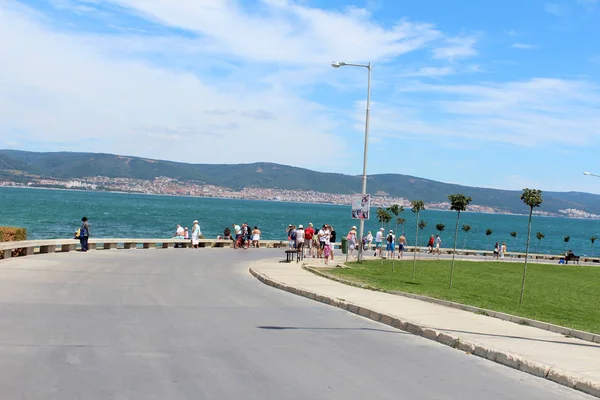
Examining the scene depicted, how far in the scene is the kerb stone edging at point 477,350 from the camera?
812cm

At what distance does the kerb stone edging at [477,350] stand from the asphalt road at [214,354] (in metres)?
0.17

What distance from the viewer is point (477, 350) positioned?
32.9 feet

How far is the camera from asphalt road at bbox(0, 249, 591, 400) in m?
7.30

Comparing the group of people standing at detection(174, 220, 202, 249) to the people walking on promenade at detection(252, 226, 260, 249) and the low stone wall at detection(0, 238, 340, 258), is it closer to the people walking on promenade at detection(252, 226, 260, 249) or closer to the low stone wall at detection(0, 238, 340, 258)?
the low stone wall at detection(0, 238, 340, 258)

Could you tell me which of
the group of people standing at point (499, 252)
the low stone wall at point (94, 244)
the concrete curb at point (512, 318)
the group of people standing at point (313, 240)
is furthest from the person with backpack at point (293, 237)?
the group of people standing at point (499, 252)

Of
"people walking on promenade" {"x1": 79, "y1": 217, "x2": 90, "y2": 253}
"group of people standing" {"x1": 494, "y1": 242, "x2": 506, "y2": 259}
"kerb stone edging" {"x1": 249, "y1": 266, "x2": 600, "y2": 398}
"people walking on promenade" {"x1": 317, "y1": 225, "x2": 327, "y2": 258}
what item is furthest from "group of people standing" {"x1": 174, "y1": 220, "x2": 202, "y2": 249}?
"group of people standing" {"x1": 494, "y1": 242, "x2": 506, "y2": 259}

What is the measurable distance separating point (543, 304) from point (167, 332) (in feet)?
42.8

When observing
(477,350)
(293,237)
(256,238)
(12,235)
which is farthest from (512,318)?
(256,238)

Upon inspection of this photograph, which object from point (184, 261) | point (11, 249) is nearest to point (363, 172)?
point (184, 261)

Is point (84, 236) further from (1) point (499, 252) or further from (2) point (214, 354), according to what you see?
(1) point (499, 252)

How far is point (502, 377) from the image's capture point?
8.59 m

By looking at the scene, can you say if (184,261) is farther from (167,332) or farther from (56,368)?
(56,368)

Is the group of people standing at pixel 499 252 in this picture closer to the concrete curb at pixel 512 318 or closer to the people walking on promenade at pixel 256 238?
the people walking on promenade at pixel 256 238

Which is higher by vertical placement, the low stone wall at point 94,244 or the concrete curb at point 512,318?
the concrete curb at point 512,318
